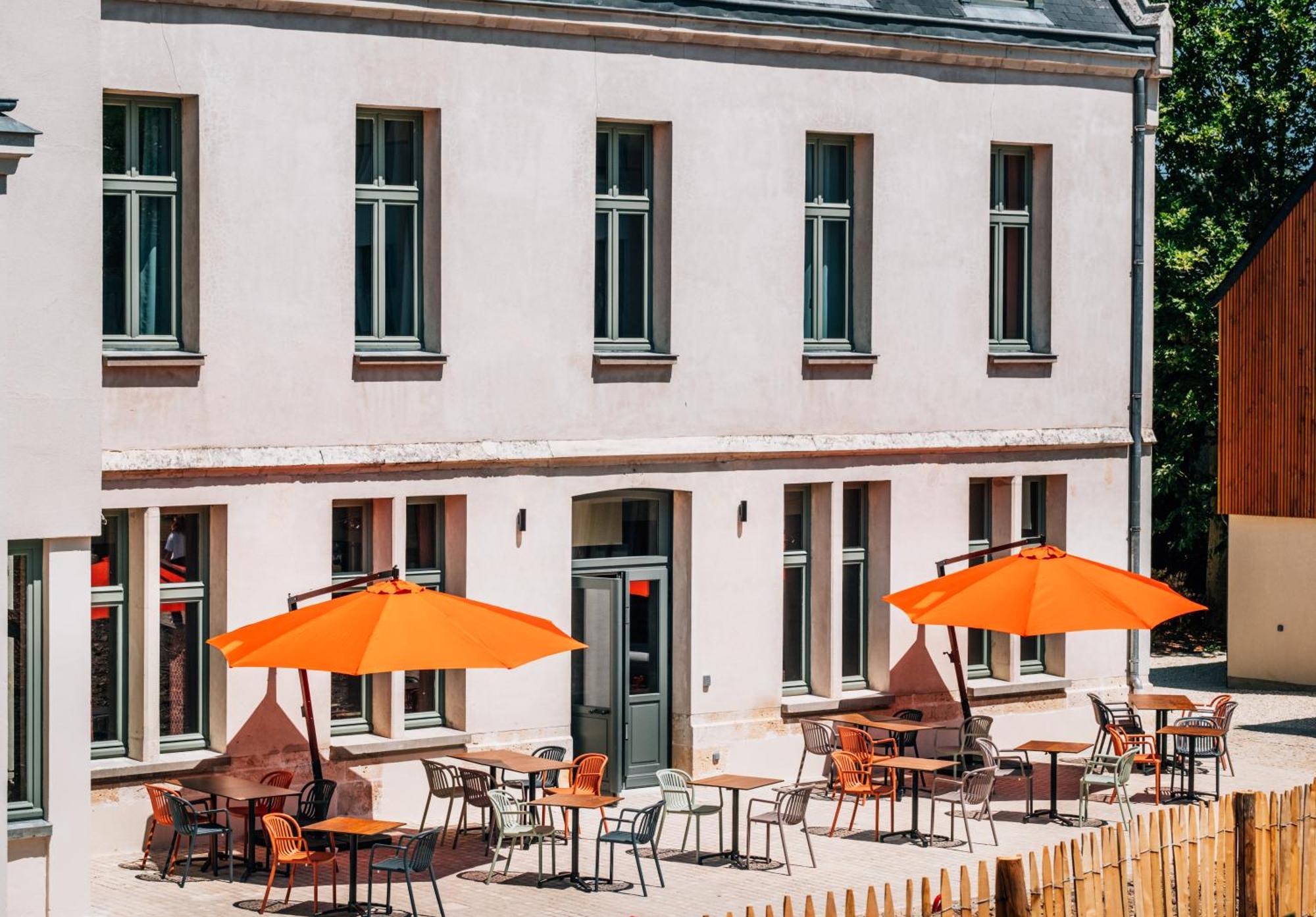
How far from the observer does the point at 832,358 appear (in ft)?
74.0

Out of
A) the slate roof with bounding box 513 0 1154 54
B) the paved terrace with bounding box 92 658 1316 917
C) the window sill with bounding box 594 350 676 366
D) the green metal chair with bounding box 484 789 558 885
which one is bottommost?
the paved terrace with bounding box 92 658 1316 917

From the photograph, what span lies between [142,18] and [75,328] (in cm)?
420

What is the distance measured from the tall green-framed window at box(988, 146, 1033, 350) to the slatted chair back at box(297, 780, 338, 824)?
34.1ft

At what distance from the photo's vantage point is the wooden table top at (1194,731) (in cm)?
2133

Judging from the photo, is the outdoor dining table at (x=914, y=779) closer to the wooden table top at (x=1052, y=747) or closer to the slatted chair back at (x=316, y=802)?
the wooden table top at (x=1052, y=747)

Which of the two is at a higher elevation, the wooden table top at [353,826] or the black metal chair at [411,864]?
the wooden table top at [353,826]

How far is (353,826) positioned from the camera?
627 inches

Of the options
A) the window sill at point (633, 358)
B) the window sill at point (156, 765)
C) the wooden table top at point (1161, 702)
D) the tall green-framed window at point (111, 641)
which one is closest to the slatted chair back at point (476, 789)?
the window sill at point (156, 765)

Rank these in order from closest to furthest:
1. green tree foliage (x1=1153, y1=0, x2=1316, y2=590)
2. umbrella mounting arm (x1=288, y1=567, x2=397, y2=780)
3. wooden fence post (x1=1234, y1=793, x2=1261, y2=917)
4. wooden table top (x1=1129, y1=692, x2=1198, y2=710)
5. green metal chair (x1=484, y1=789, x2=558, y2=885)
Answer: wooden fence post (x1=1234, y1=793, x2=1261, y2=917) < green metal chair (x1=484, y1=789, x2=558, y2=885) < umbrella mounting arm (x1=288, y1=567, x2=397, y2=780) < wooden table top (x1=1129, y1=692, x2=1198, y2=710) < green tree foliage (x1=1153, y1=0, x2=1316, y2=590)

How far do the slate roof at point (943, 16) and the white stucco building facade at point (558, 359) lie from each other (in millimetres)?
60

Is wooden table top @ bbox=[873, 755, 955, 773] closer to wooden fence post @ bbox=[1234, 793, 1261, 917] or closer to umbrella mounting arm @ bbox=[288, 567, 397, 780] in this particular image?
umbrella mounting arm @ bbox=[288, 567, 397, 780]

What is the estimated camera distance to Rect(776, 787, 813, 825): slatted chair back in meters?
17.9

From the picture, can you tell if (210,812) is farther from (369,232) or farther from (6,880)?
(369,232)

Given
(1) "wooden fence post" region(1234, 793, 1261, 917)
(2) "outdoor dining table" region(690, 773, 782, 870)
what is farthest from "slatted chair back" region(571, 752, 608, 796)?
(1) "wooden fence post" region(1234, 793, 1261, 917)
